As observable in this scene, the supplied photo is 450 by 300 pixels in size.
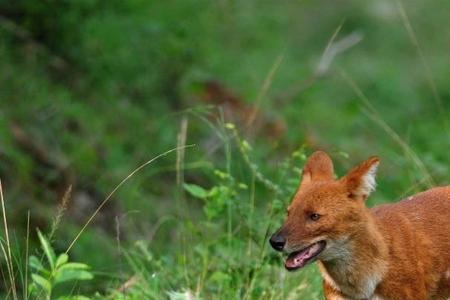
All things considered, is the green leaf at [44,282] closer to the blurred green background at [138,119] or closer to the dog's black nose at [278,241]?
the dog's black nose at [278,241]

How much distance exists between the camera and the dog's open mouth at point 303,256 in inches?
277

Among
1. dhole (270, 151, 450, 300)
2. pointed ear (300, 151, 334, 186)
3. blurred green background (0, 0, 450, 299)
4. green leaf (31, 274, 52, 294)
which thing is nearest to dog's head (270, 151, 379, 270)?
dhole (270, 151, 450, 300)

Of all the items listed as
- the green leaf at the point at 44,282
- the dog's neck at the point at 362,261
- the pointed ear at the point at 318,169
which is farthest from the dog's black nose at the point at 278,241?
the green leaf at the point at 44,282

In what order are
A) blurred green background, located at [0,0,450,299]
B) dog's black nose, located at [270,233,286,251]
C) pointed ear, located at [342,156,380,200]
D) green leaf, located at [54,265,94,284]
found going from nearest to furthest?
green leaf, located at [54,265,94,284]
dog's black nose, located at [270,233,286,251]
pointed ear, located at [342,156,380,200]
blurred green background, located at [0,0,450,299]

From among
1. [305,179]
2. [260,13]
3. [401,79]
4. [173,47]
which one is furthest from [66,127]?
[401,79]

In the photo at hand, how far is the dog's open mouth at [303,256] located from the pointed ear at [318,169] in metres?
0.39

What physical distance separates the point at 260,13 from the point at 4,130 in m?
3.08

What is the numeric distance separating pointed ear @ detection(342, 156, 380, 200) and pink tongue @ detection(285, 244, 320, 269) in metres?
0.28

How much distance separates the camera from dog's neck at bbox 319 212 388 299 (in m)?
7.21

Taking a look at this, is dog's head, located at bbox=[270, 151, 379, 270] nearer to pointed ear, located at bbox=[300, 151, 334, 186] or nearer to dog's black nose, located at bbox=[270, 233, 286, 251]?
dog's black nose, located at bbox=[270, 233, 286, 251]

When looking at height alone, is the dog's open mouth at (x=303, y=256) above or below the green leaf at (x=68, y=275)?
below

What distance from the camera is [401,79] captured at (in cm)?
1800

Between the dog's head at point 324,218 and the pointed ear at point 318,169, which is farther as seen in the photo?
the pointed ear at point 318,169

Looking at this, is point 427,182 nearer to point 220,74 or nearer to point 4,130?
point 4,130
